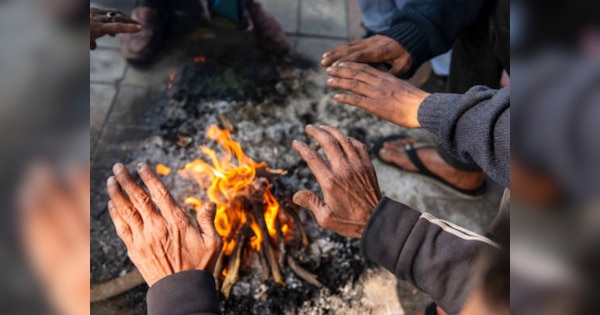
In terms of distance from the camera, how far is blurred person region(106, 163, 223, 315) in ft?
3.67

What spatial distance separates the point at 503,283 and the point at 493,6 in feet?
5.34

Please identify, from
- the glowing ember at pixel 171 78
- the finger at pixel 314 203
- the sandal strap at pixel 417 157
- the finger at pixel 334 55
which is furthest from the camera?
the glowing ember at pixel 171 78

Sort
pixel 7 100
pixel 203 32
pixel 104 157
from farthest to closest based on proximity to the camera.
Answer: pixel 203 32
pixel 104 157
pixel 7 100

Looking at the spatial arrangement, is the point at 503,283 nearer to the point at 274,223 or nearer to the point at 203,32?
the point at 274,223

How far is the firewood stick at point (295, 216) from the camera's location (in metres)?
2.00

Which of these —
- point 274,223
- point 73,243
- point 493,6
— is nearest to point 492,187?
point 493,6

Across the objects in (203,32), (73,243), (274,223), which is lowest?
(274,223)

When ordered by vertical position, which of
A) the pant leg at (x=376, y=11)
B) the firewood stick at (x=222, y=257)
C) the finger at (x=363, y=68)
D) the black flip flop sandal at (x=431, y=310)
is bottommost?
the firewood stick at (x=222, y=257)

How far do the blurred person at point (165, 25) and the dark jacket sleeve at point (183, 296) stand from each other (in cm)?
139

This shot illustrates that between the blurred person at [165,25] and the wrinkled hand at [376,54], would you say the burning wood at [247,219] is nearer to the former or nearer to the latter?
the wrinkled hand at [376,54]

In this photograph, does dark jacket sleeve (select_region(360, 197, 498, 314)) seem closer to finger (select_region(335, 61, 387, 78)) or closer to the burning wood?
finger (select_region(335, 61, 387, 78))

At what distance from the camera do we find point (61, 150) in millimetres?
420

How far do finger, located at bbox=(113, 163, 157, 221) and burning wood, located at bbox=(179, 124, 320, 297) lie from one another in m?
0.72

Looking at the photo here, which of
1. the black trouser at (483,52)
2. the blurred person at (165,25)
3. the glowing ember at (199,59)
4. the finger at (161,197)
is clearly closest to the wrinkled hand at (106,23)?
the blurred person at (165,25)
